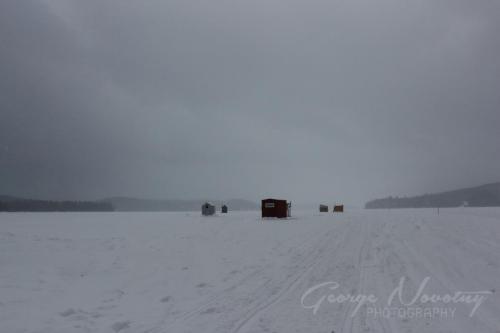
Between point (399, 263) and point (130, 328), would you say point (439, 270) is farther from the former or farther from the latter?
point (130, 328)

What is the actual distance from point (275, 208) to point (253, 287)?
42.7 m

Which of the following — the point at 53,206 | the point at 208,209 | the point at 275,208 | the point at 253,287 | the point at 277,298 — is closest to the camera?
the point at 277,298

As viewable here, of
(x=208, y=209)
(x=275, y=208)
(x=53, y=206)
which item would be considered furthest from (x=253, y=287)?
(x=53, y=206)

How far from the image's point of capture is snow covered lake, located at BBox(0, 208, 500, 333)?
7.91 metres

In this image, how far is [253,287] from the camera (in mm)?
11305

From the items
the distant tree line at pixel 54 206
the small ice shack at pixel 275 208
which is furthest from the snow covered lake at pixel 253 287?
the distant tree line at pixel 54 206

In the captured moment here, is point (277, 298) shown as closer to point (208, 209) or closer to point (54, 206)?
point (208, 209)

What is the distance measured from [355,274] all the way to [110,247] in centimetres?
1327

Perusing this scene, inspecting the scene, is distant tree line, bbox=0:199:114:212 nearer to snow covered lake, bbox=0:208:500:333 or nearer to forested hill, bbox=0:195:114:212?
forested hill, bbox=0:195:114:212

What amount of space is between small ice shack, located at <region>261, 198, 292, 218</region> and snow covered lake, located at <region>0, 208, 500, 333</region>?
33.8 m

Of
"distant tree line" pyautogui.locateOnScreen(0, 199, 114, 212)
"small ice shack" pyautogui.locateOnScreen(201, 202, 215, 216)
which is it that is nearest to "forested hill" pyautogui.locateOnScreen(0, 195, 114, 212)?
"distant tree line" pyautogui.locateOnScreen(0, 199, 114, 212)

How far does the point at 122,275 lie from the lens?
13281 mm

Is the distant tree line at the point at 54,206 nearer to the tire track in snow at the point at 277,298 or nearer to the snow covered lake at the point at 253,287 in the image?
the snow covered lake at the point at 253,287

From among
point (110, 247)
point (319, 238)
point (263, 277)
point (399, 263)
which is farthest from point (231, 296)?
point (319, 238)
